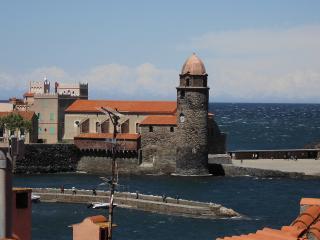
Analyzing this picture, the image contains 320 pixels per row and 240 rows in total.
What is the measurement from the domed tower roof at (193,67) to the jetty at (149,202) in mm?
21406

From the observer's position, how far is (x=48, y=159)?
85.5m

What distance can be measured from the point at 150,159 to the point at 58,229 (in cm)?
3316

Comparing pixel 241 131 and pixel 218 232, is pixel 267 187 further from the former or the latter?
pixel 241 131

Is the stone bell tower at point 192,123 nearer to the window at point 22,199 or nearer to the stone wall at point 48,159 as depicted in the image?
the stone wall at point 48,159

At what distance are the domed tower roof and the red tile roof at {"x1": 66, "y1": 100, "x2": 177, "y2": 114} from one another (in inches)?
334

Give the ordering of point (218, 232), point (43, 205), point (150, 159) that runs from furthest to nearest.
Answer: point (150, 159), point (43, 205), point (218, 232)

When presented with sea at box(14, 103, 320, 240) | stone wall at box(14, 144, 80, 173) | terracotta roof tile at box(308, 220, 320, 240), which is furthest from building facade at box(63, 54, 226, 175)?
terracotta roof tile at box(308, 220, 320, 240)

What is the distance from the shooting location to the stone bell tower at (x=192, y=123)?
265 feet

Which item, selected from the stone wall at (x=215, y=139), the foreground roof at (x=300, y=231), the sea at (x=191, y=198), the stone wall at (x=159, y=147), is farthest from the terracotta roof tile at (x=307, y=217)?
the stone wall at (x=215, y=139)

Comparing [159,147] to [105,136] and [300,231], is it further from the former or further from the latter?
[300,231]

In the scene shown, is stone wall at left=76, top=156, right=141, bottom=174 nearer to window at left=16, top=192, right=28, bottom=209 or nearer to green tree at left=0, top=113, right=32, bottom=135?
green tree at left=0, top=113, right=32, bottom=135

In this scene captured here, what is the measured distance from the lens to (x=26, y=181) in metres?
76.9

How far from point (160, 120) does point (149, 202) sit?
24.8 m

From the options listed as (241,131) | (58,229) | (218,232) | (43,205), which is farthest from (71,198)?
(241,131)
